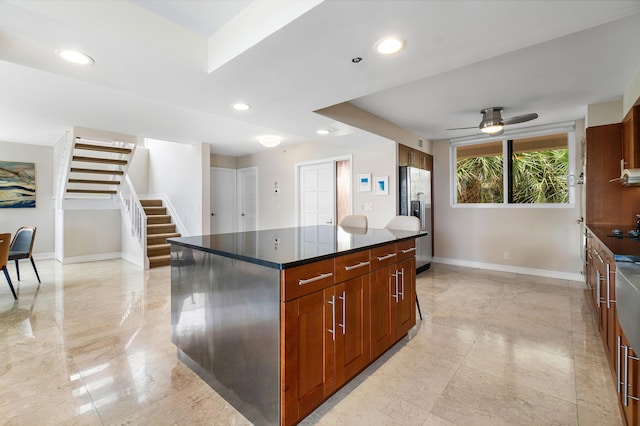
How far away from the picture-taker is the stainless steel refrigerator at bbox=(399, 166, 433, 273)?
4734mm

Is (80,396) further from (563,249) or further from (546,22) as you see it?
(563,249)

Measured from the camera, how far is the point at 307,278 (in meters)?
1.56

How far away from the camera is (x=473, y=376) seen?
6.78ft

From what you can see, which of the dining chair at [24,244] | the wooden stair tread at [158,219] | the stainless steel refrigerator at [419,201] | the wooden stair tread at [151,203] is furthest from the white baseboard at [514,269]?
the dining chair at [24,244]


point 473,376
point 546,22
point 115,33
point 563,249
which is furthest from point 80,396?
point 563,249

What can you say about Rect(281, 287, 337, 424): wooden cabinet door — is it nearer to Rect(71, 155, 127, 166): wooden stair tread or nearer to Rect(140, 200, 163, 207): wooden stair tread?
Rect(71, 155, 127, 166): wooden stair tread

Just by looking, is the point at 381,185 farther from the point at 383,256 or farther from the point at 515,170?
the point at 383,256

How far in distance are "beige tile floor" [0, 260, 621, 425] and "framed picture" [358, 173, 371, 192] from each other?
83.4 inches

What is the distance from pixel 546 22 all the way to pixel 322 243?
6.10ft

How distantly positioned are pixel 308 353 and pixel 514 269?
4.80 meters

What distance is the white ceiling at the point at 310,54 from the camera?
5.23ft

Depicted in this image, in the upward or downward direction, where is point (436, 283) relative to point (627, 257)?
downward

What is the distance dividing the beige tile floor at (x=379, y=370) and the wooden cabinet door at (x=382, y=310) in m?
0.17

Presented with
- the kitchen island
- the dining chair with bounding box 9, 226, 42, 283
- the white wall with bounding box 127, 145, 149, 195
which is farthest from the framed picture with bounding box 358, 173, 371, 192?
the white wall with bounding box 127, 145, 149, 195
